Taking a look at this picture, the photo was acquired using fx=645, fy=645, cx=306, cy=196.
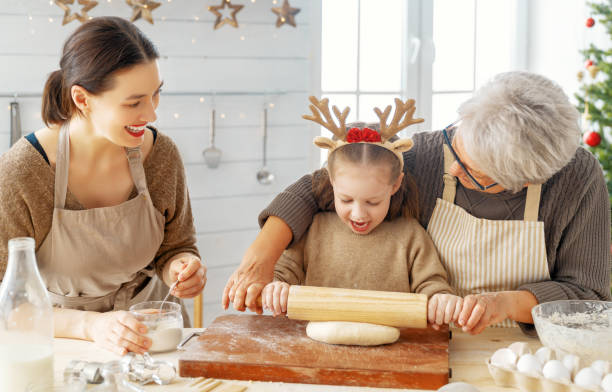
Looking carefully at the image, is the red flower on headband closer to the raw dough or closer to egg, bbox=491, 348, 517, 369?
the raw dough

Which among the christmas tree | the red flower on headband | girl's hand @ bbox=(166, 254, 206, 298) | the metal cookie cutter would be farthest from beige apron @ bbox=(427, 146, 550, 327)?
the christmas tree

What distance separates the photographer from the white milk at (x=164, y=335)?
1.40 m

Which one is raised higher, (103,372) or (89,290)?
(103,372)

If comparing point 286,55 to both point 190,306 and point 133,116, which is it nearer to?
point 190,306

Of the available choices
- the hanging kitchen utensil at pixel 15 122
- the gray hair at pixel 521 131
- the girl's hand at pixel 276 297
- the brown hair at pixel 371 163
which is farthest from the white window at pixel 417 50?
the girl's hand at pixel 276 297

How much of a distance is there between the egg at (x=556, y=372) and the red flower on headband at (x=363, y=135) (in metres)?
0.65

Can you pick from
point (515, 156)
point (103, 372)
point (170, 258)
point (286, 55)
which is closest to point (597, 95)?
point (286, 55)

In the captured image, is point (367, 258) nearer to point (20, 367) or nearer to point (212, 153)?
point (20, 367)

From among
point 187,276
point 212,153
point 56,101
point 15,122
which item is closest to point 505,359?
point 187,276

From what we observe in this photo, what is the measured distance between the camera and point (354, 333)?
53.5 inches

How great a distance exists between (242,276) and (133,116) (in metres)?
0.49

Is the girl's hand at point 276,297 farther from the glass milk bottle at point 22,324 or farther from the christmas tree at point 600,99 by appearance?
the christmas tree at point 600,99

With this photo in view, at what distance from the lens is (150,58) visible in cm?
169

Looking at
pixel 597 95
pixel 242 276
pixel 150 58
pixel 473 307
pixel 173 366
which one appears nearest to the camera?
pixel 173 366
